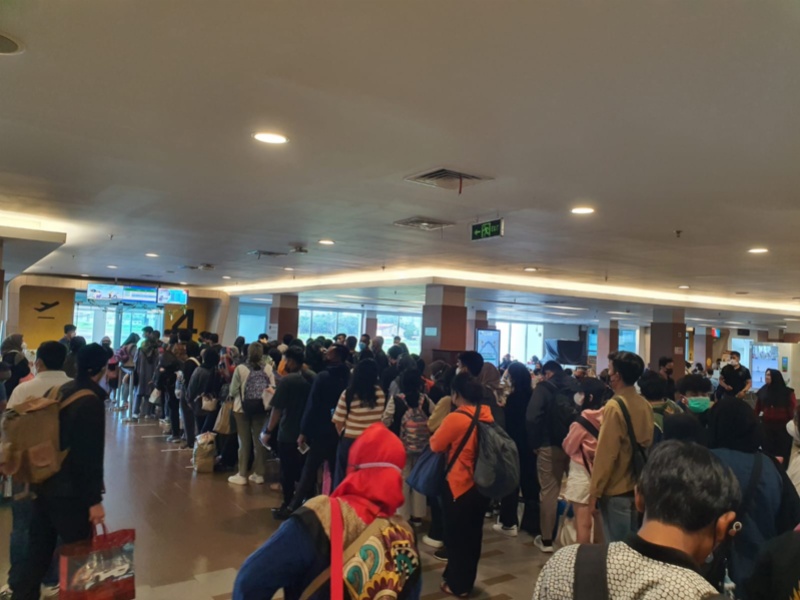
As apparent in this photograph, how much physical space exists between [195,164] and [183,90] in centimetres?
159

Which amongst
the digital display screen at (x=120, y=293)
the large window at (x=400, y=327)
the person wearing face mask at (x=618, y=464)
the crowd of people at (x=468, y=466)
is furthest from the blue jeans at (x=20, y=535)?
the large window at (x=400, y=327)

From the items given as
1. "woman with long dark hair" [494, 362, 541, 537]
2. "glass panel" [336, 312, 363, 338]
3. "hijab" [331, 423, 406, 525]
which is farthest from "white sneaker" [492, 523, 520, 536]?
"glass panel" [336, 312, 363, 338]

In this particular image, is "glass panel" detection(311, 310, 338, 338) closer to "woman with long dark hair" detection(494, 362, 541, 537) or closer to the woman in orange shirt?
"woman with long dark hair" detection(494, 362, 541, 537)

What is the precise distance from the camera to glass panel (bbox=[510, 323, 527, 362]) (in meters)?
34.7

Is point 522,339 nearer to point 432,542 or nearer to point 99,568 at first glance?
point 432,542

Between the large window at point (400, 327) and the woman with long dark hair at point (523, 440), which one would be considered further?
the large window at point (400, 327)

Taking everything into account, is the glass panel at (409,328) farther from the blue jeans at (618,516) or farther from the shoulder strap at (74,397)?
the shoulder strap at (74,397)

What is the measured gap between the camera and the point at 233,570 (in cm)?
434

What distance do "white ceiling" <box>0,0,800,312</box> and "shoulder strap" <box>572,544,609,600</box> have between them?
2067 mm

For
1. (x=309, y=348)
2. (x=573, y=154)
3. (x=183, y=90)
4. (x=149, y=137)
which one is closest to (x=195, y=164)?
(x=149, y=137)

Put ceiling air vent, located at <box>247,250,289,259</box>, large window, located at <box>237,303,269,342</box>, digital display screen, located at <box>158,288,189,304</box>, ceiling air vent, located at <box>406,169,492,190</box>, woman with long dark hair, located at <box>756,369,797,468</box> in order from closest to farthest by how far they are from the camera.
→ ceiling air vent, located at <box>406,169,492,190</box> < woman with long dark hair, located at <box>756,369,797,468</box> < ceiling air vent, located at <box>247,250,289,259</box> < digital display screen, located at <box>158,288,189,304</box> < large window, located at <box>237,303,269,342</box>

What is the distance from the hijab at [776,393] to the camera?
7.19m

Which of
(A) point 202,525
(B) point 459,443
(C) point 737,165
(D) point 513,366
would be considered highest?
(C) point 737,165

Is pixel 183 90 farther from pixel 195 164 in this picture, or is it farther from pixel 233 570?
pixel 233 570
